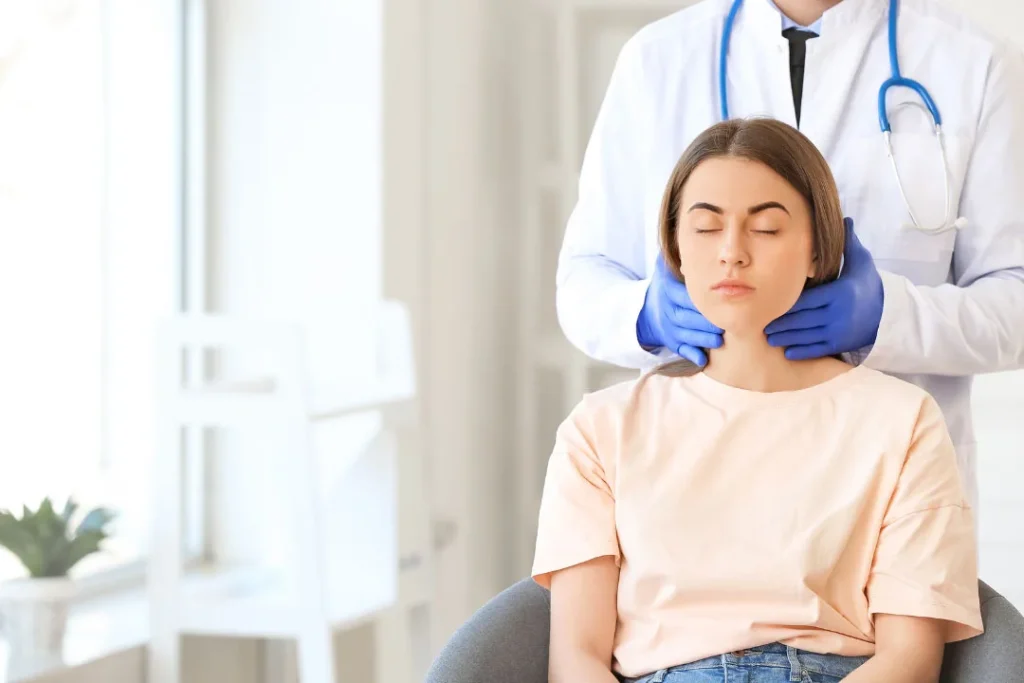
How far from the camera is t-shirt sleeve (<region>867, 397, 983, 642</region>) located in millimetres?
1101

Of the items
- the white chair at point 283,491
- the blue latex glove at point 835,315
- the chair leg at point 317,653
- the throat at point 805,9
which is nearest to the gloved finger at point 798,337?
the blue latex glove at point 835,315

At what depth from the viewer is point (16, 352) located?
2.02m

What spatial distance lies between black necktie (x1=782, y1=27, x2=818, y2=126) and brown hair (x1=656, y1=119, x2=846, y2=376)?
0.30 meters

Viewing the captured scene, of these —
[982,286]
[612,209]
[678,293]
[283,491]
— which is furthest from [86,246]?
[982,286]

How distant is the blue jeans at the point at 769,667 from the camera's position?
42.9 inches

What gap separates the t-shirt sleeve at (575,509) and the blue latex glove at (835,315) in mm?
232

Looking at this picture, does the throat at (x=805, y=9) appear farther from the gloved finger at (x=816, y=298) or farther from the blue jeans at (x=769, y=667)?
the blue jeans at (x=769, y=667)

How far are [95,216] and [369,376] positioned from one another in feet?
2.02

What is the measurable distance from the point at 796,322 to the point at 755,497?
0.66ft

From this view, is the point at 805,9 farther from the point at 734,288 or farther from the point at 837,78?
the point at 734,288

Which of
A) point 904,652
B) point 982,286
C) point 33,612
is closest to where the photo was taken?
point 904,652

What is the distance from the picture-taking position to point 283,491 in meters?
1.89

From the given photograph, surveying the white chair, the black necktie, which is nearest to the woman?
the black necktie

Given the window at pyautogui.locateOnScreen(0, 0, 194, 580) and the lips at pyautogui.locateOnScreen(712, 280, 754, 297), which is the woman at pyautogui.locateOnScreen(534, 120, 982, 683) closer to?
the lips at pyautogui.locateOnScreen(712, 280, 754, 297)
